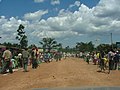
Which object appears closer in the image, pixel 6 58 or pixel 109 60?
pixel 6 58

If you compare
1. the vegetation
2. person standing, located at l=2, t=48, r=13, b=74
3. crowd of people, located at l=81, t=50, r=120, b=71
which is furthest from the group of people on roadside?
the vegetation

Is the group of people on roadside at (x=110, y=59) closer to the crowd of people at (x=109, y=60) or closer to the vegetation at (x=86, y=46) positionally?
the crowd of people at (x=109, y=60)

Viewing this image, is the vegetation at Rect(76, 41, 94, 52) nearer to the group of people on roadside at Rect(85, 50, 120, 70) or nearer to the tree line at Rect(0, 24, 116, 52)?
the tree line at Rect(0, 24, 116, 52)

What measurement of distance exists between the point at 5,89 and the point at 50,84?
220 cm

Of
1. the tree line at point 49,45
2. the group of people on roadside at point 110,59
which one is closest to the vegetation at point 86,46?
the tree line at point 49,45

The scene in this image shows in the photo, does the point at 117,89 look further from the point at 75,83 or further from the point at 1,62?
the point at 1,62

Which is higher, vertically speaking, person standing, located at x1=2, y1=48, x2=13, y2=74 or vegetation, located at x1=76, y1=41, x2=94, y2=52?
vegetation, located at x1=76, y1=41, x2=94, y2=52

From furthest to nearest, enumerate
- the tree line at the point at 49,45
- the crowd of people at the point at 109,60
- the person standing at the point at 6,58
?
the tree line at the point at 49,45 < the crowd of people at the point at 109,60 < the person standing at the point at 6,58

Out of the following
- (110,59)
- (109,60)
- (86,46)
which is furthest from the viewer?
(86,46)

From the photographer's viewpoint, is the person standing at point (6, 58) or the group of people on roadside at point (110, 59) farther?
the group of people on roadside at point (110, 59)

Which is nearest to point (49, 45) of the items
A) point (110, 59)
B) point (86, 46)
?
point (86, 46)

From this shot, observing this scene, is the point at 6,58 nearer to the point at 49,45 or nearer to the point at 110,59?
the point at 110,59

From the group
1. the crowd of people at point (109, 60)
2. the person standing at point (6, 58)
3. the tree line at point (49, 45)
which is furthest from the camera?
the tree line at point (49, 45)

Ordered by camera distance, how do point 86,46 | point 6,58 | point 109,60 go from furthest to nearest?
point 86,46 < point 109,60 < point 6,58
